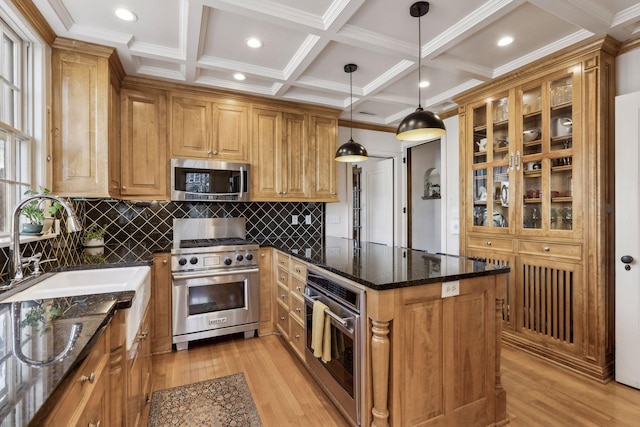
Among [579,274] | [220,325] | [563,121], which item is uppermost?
[563,121]

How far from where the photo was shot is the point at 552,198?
2652mm

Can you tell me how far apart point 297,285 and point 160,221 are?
1729mm

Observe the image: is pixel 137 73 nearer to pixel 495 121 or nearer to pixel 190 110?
pixel 190 110

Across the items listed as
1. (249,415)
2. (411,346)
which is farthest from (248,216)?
(411,346)

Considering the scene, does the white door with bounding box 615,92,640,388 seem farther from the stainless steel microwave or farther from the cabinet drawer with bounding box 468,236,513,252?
the stainless steel microwave

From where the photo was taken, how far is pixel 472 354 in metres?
1.77

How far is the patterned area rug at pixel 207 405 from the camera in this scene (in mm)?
1907

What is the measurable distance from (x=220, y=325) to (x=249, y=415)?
1186mm

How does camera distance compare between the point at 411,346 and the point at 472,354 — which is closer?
the point at 411,346

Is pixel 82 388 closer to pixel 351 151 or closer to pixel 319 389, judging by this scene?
pixel 319 389

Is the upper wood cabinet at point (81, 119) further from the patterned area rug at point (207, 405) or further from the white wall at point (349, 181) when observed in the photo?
the white wall at point (349, 181)

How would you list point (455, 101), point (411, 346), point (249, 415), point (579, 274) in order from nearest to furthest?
point (411, 346), point (249, 415), point (579, 274), point (455, 101)

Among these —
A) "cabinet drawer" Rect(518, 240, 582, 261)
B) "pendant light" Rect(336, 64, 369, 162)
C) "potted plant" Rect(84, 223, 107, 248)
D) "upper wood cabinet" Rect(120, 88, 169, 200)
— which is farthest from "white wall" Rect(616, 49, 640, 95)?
"potted plant" Rect(84, 223, 107, 248)

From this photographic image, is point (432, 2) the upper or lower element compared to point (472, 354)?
upper
